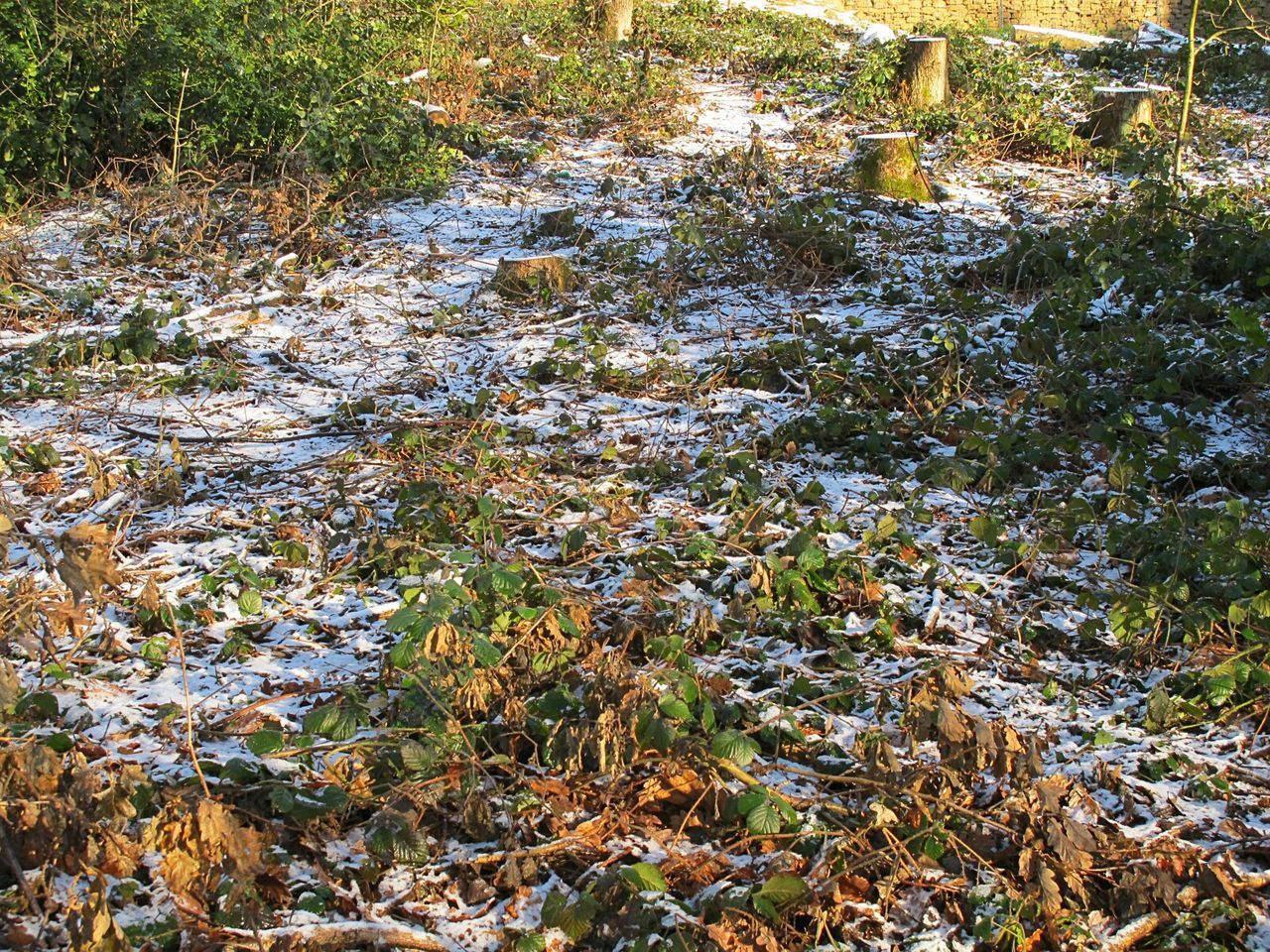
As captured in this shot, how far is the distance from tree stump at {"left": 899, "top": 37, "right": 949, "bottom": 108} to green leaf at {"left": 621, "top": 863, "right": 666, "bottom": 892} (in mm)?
9139

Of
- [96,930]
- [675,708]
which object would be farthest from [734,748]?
[96,930]

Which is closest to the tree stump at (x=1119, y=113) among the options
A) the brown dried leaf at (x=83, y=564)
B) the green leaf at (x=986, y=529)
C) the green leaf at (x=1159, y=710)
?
the green leaf at (x=986, y=529)

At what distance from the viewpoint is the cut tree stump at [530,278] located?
631 centimetres

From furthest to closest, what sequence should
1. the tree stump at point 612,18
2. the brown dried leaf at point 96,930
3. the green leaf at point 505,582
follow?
1. the tree stump at point 612,18
2. the green leaf at point 505,582
3. the brown dried leaf at point 96,930

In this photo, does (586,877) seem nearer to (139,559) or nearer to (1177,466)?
(139,559)

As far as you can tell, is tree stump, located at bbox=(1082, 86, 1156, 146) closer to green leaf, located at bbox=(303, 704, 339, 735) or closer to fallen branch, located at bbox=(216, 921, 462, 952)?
green leaf, located at bbox=(303, 704, 339, 735)

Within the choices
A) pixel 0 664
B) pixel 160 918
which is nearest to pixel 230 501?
pixel 0 664

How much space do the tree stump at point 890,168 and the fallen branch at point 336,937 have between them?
671 centimetres

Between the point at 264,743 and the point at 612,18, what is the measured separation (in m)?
10.8

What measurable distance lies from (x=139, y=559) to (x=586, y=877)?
2127 millimetres

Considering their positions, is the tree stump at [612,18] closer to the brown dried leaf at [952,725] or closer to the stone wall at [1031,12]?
the stone wall at [1031,12]

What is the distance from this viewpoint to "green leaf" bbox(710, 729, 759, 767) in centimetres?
262

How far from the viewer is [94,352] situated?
5.45 meters

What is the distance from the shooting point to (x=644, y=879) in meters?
2.32
